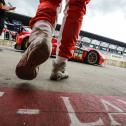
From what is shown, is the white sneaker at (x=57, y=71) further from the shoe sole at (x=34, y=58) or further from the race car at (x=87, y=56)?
the race car at (x=87, y=56)

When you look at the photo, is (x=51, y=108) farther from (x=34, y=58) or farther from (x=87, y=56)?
(x=87, y=56)

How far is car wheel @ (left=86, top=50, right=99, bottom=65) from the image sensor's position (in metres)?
7.49

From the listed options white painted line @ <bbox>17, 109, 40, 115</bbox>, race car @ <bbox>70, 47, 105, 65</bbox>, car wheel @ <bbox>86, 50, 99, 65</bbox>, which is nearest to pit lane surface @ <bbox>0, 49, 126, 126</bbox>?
white painted line @ <bbox>17, 109, 40, 115</bbox>

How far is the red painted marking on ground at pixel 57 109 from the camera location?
76 cm

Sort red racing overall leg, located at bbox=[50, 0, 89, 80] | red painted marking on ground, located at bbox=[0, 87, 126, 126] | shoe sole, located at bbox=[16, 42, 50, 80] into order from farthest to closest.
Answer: red racing overall leg, located at bbox=[50, 0, 89, 80]
shoe sole, located at bbox=[16, 42, 50, 80]
red painted marking on ground, located at bbox=[0, 87, 126, 126]

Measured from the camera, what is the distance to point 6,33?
52.8ft

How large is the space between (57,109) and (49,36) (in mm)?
514

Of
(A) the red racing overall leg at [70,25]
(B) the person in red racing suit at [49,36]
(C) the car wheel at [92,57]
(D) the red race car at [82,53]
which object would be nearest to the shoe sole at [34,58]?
(B) the person in red racing suit at [49,36]

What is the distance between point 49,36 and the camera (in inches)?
50.5

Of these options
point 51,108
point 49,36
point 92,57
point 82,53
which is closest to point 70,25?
point 49,36

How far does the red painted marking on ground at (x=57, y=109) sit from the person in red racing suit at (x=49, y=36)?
14 centimetres

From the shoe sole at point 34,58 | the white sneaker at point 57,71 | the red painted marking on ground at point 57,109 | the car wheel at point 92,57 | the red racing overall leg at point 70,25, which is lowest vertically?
the car wheel at point 92,57

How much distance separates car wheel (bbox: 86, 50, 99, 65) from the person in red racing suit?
233 inches

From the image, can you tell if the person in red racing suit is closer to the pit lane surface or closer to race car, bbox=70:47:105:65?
the pit lane surface
